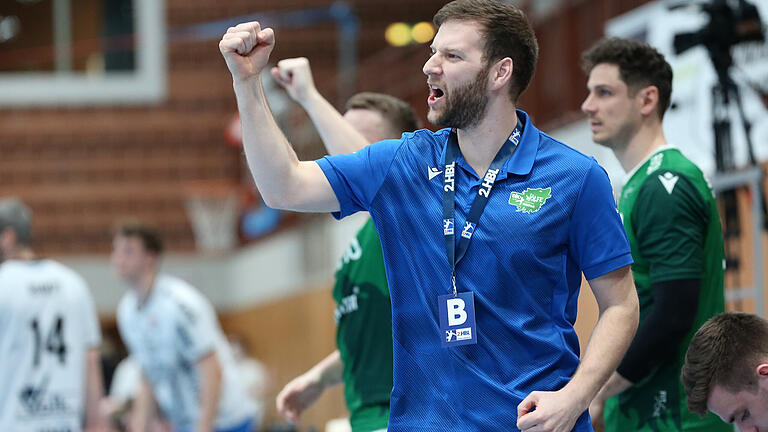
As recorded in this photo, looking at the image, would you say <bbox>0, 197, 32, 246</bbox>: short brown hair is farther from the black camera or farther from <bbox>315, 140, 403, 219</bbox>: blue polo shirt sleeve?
the black camera

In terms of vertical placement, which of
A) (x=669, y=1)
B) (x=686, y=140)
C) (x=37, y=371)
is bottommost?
(x=37, y=371)

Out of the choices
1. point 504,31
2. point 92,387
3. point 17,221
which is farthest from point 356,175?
point 92,387

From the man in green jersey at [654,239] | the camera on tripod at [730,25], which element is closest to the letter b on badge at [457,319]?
the man in green jersey at [654,239]

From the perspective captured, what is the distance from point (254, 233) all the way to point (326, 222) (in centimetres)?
351

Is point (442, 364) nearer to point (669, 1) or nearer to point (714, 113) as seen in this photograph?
point (714, 113)

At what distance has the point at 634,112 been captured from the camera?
3404 millimetres

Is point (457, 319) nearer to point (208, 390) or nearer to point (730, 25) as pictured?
point (730, 25)

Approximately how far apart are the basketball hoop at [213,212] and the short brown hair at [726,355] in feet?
43.0

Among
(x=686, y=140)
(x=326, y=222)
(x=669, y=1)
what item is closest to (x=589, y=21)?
(x=669, y=1)

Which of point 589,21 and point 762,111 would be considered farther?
point 589,21

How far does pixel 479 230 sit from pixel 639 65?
1268 mm

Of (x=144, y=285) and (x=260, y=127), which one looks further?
(x=144, y=285)

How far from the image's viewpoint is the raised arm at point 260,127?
2.37 metres

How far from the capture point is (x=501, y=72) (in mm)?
2562
